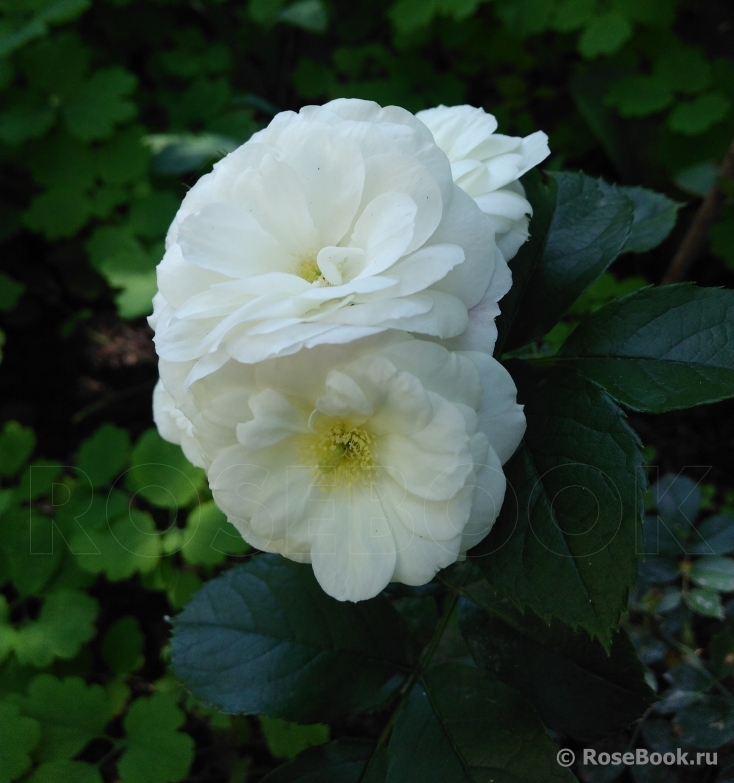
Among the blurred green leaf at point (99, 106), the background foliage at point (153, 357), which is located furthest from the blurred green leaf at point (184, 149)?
the blurred green leaf at point (99, 106)

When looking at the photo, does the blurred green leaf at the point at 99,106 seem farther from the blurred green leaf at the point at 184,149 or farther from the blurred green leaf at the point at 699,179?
the blurred green leaf at the point at 699,179

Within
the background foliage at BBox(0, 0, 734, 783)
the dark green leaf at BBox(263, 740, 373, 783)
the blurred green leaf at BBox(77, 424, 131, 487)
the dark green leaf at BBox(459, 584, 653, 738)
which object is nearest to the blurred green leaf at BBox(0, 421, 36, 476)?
the background foliage at BBox(0, 0, 734, 783)

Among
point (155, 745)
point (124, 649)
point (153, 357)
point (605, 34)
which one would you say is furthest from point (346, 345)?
point (153, 357)

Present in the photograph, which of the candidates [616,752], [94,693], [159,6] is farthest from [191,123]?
[616,752]

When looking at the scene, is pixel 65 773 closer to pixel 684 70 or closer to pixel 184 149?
pixel 184 149

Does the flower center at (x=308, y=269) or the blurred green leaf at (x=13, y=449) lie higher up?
the flower center at (x=308, y=269)

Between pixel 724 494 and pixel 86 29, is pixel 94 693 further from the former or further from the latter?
pixel 86 29
